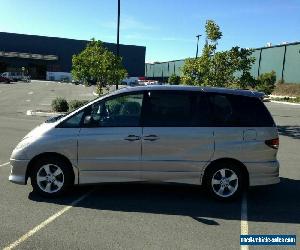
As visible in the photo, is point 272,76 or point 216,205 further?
point 272,76

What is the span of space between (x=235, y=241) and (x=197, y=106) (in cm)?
242

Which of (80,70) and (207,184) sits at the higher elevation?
(80,70)

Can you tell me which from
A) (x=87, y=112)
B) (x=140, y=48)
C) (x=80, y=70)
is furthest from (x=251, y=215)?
(x=140, y=48)

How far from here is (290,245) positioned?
17.9 ft

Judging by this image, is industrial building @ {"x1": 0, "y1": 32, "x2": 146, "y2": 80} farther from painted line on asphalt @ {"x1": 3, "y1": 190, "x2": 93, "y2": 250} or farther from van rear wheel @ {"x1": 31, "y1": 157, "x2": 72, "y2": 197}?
painted line on asphalt @ {"x1": 3, "y1": 190, "x2": 93, "y2": 250}

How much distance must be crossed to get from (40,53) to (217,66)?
305ft

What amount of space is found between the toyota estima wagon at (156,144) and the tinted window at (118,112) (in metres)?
0.02

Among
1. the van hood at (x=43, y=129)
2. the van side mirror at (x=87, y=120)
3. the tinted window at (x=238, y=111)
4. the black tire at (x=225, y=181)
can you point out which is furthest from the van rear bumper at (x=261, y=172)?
the van hood at (x=43, y=129)

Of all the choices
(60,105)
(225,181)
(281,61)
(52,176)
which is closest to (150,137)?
(225,181)

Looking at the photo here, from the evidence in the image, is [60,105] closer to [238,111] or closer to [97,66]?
[97,66]

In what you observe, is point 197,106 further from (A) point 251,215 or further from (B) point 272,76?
(B) point 272,76

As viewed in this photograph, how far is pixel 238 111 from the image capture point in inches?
280

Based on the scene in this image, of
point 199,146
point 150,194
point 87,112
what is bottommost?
point 150,194

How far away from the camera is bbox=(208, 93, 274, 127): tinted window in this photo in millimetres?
7051
